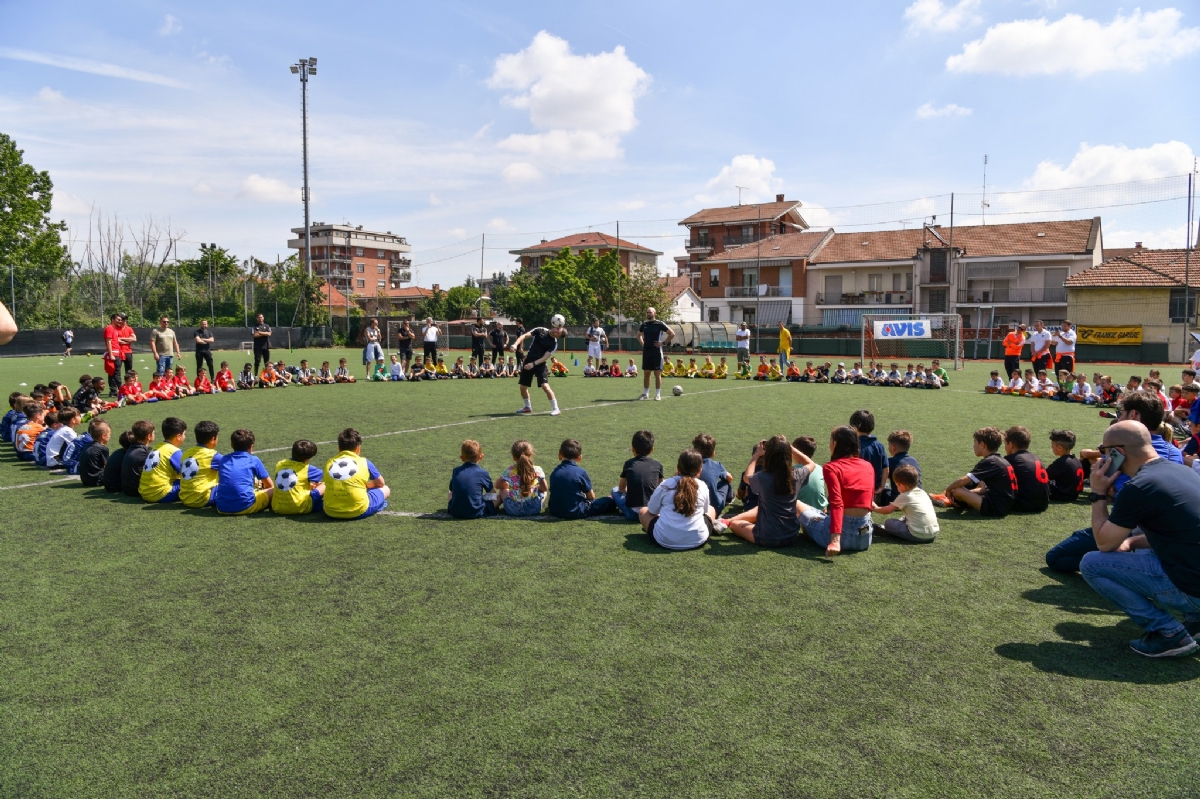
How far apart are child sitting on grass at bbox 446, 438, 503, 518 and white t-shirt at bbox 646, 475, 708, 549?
5.99 ft

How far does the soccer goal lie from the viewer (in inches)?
1356

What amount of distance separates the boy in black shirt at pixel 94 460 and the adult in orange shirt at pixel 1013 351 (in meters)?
20.5

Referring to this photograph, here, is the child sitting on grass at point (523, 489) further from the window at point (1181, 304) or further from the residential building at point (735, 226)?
the residential building at point (735, 226)

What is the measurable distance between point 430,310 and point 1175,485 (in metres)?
75.5

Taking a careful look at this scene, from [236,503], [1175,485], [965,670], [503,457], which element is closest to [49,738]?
[236,503]

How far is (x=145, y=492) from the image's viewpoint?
820 cm

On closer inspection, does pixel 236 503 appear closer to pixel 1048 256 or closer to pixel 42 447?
pixel 42 447

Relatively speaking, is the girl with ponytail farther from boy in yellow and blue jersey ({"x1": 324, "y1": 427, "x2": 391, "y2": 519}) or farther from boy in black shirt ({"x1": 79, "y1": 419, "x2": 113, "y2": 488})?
boy in black shirt ({"x1": 79, "y1": 419, "x2": 113, "y2": 488})

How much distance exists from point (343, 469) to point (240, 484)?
3.54 feet

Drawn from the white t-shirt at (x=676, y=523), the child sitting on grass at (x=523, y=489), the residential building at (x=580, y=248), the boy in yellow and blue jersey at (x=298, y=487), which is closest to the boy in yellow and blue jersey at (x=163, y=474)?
the boy in yellow and blue jersey at (x=298, y=487)

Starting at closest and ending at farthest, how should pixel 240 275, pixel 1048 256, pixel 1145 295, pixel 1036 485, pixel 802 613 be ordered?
pixel 802 613, pixel 1036 485, pixel 1145 295, pixel 1048 256, pixel 240 275

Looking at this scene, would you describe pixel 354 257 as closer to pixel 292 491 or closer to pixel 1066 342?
pixel 1066 342

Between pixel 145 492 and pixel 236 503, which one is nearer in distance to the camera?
pixel 236 503

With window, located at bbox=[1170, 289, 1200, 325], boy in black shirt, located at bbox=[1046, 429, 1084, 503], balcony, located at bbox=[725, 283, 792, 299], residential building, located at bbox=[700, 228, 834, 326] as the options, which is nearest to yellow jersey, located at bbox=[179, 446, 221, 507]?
boy in black shirt, located at bbox=[1046, 429, 1084, 503]
